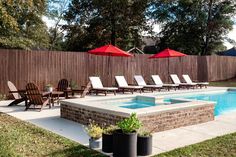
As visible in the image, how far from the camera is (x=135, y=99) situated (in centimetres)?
1250

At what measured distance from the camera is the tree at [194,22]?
33219mm

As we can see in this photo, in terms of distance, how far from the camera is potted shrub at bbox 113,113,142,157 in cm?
519

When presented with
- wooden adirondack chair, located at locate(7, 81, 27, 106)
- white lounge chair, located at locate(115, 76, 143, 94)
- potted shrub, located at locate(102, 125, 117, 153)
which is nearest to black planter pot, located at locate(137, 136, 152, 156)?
potted shrub, located at locate(102, 125, 117, 153)

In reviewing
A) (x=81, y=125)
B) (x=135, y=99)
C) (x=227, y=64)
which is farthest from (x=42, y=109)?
(x=227, y=64)

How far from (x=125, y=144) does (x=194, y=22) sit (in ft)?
103

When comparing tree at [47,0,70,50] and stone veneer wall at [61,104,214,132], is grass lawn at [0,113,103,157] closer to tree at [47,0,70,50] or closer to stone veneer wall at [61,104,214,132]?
stone veneer wall at [61,104,214,132]

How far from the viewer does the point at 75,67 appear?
16438 millimetres

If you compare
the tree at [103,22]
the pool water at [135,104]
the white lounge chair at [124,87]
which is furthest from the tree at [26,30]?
the pool water at [135,104]

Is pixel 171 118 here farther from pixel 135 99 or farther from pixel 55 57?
pixel 55 57

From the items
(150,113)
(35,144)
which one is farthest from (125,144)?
(150,113)

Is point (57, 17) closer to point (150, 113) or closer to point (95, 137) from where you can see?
point (150, 113)

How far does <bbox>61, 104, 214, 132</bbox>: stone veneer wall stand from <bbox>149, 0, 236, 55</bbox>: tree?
26522mm

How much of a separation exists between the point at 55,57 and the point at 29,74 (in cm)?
169

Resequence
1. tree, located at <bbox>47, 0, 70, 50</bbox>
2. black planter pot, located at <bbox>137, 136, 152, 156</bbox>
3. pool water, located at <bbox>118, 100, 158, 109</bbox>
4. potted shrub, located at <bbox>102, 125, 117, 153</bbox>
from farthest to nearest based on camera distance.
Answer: tree, located at <bbox>47, 0, 70, 50</bbox> < pool water, located at <bbox>118, 100, 158, 109</bbox> < potted shrub, located at <bbox>102, 125, 117, 153</bbox> < black planter pot, located at <bbox>137, 136, 152, 156</bbox>
